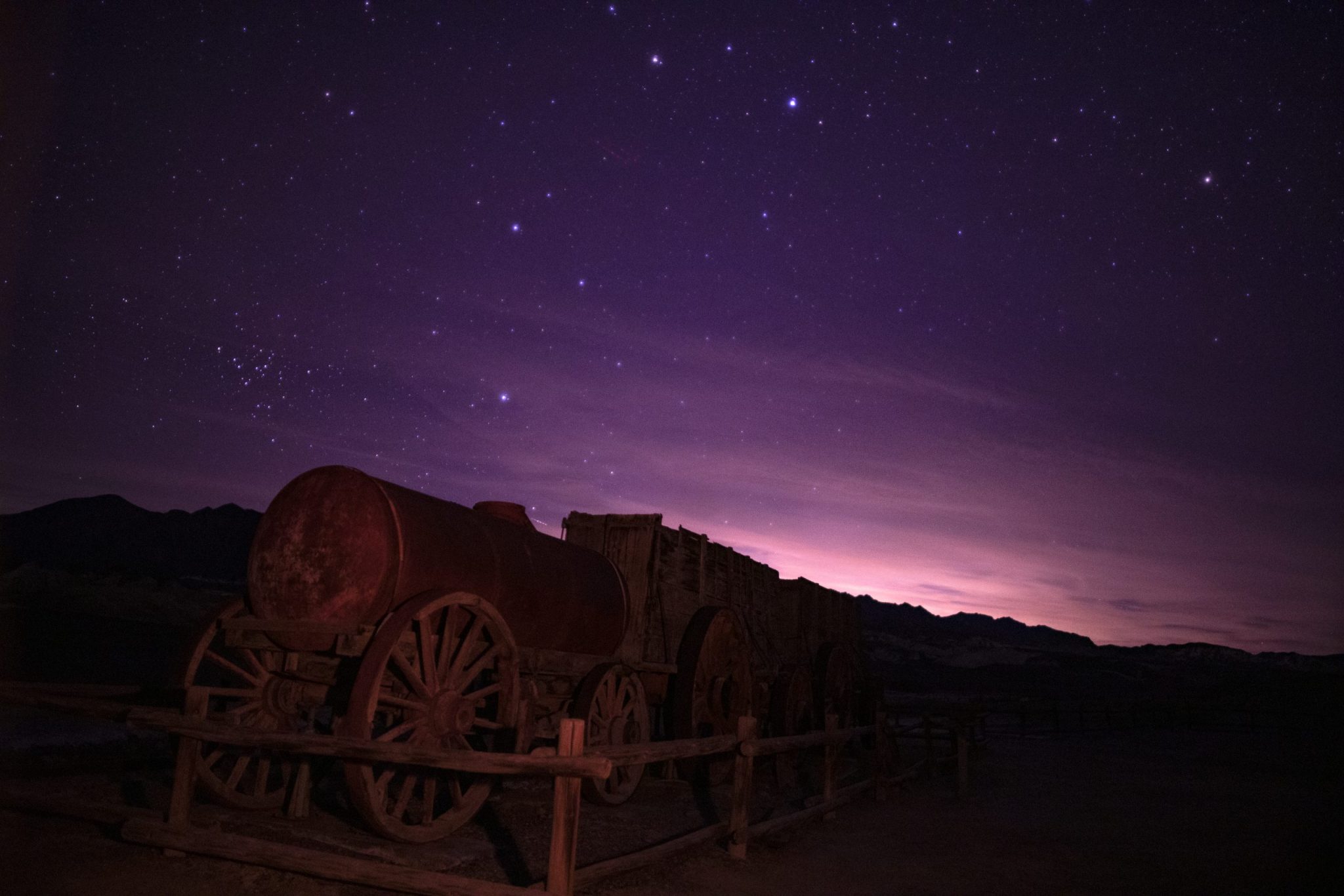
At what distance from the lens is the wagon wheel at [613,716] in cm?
869

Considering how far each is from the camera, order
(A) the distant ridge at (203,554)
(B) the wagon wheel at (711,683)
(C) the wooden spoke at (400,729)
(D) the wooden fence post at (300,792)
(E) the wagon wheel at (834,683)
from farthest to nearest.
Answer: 1. (A) the distant ridge at (203,554)
2. (E) the wagon wheel at (834,683)
3. (B) the wagon wheel at (711,683)
4. (D) the wooden fence post at (300,792)
5. (C) the wooden spoke at (400,729)

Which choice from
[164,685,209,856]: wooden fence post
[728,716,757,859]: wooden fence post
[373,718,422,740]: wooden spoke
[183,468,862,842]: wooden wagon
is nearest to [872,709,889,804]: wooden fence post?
[183,468,862,842]: wooden wagon

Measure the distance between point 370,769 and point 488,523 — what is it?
8.57 ft

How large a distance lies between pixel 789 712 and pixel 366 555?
27.4ft

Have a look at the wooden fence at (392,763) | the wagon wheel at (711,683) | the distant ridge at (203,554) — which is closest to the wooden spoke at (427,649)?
the wooden fence at (392,763)

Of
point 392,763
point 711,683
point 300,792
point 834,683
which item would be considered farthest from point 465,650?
point 834,683

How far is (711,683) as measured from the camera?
11.1m

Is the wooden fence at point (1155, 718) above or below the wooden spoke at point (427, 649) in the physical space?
below

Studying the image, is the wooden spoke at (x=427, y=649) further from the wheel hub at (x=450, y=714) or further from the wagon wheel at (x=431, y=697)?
the wheel hub at (x=450, y=714)

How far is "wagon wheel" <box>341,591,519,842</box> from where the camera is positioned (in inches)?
236

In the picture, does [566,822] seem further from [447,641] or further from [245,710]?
[245,710]

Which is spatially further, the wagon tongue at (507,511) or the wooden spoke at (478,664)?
the wagon tongue at (507,511)

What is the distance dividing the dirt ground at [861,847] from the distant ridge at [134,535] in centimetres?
9926

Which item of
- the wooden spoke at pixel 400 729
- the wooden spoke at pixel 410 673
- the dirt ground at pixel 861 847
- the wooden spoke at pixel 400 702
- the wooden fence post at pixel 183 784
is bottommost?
the dirt ground at pixel 861 847
